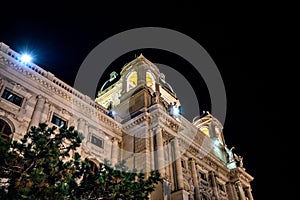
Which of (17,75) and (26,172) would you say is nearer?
(26,172)

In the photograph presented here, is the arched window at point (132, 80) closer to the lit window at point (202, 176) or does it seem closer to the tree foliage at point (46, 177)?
the lit window at point (202, 176)

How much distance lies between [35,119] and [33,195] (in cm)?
1001

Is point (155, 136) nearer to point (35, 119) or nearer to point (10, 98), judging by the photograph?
point (35, 119)

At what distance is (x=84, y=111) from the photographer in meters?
22.9

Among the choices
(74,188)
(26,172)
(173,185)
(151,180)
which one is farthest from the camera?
(173,185)

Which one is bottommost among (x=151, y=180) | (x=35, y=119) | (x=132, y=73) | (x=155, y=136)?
(x=151, y=180)

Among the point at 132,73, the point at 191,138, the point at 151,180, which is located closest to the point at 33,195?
the point at 151,180

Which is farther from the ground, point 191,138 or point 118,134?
point 191,138

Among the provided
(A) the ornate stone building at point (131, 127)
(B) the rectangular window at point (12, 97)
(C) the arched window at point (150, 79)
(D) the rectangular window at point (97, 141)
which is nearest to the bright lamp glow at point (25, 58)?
(A) the ornate stone building at point (131, 127)

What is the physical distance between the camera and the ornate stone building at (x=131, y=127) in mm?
19344

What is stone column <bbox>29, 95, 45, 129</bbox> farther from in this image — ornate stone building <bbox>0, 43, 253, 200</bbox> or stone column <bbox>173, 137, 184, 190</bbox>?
stone column <bbox>173, 137, 184, 190</bbox>

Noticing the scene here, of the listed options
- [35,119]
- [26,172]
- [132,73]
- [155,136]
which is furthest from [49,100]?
[132,73]

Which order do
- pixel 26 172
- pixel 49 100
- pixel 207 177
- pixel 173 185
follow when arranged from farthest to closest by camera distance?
pixel 207 177
pixel 173 185
pixel 49 100
pixel 26 172

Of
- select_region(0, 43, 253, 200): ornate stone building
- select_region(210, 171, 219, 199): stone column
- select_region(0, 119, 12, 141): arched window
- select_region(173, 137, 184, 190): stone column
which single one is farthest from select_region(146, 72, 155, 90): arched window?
select_region(0, 119, 12, 141): arched window
